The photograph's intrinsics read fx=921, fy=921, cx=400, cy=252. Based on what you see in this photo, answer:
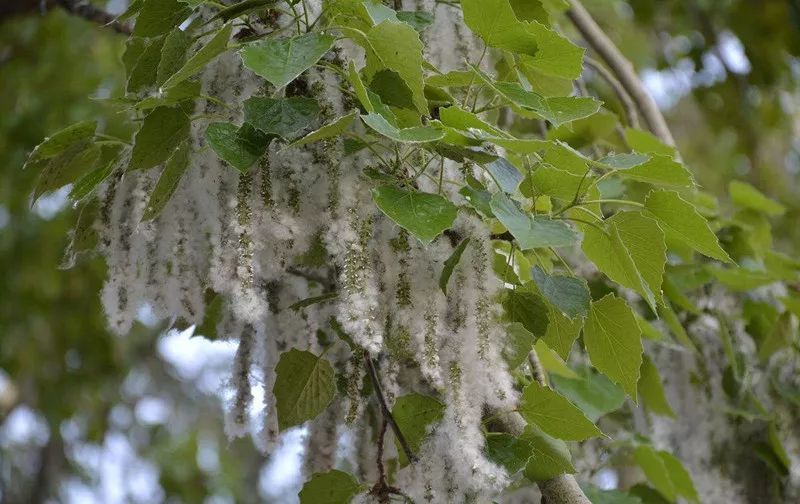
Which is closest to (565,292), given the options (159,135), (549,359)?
(549,359)

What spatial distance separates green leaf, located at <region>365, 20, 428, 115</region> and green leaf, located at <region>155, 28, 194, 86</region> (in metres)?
0.16

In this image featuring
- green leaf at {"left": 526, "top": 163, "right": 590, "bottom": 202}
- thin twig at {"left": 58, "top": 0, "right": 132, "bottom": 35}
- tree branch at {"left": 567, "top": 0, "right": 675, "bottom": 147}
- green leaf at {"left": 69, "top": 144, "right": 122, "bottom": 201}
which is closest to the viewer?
green leaf at {"left": 526, "top": 163, "right": 590, "bottom": 202}

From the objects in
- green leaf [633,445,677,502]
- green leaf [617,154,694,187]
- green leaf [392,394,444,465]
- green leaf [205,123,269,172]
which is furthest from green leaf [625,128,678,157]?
green leaf [205,123,269,172]

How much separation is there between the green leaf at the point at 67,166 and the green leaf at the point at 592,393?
26.8 inches

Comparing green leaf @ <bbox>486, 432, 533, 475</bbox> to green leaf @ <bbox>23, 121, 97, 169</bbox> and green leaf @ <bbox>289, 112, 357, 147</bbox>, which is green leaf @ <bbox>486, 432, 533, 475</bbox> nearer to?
green leaf @ <bbox>289, 112, 357, 147</bbox>

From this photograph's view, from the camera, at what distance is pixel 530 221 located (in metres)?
0.72

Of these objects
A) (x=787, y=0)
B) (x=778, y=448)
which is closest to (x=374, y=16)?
(x=778, y=448)

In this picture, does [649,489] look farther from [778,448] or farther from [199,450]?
[199,450]

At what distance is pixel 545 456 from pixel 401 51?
39 centimetres

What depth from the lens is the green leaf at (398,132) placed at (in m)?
0.67

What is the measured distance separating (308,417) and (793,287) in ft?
3.43

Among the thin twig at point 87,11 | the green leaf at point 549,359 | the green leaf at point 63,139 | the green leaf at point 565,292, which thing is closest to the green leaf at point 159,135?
the green leaf at point 63,139

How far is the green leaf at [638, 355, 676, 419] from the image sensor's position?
1.28m

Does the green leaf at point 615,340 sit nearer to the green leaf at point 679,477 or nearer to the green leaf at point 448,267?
the green leaf at point 448,267
